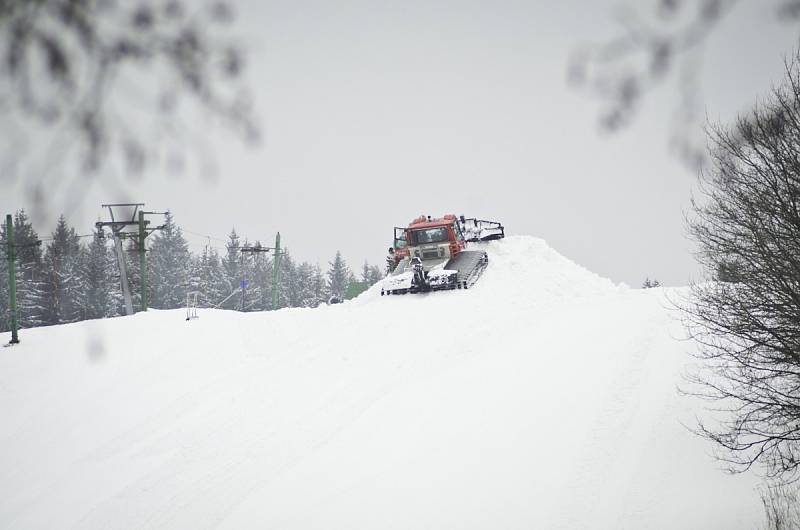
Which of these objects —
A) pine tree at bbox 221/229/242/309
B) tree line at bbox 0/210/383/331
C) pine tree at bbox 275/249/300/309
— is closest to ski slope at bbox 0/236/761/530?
tree line at bbox 0/210/383/331

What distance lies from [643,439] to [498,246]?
56.5ft

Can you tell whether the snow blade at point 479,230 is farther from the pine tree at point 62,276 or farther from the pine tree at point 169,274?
the pine tree at point 169,274

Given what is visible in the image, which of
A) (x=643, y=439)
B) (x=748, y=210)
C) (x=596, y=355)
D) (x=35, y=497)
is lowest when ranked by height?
(x=35, y=497)

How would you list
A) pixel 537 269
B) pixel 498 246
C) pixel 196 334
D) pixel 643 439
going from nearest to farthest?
pixel 643 439, pixel 196 334, pixel 537 269, pixel 498 246

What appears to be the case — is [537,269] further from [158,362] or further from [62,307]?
[62,307]

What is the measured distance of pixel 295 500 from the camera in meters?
7.40

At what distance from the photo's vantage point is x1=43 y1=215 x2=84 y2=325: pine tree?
179cm

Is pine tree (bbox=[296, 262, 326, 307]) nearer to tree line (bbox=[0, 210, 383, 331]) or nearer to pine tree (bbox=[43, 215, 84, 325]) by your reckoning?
tree line (bbox=[0, 210, 383, 331])

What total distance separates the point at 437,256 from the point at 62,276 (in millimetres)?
16767

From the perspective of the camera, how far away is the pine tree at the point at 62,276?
5.86ft

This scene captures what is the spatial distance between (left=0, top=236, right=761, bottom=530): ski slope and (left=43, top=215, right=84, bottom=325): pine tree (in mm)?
594

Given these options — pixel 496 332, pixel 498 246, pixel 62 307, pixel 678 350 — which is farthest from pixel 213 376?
pixel 62 307

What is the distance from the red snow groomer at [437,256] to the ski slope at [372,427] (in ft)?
8.90

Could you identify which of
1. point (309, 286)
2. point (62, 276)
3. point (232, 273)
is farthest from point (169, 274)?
point (62, 276)
